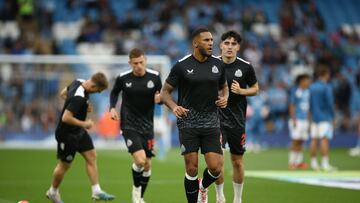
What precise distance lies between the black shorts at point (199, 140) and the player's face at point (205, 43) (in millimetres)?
1090

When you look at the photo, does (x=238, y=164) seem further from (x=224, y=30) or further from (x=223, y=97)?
(x=224, y=30)

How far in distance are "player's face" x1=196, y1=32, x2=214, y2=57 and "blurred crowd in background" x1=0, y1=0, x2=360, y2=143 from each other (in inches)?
775

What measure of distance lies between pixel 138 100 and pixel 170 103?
237 centimetres

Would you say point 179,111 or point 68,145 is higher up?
point 179,111

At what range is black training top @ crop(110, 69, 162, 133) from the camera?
45.0ft

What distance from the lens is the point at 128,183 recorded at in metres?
17.0

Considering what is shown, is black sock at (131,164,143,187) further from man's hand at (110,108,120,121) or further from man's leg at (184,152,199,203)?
man's leg at (184,152,199,203)

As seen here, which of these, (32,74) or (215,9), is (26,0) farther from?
(215,9)

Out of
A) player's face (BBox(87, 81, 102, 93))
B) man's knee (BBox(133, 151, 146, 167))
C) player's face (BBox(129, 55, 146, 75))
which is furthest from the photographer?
player's face (BBox(129, 55, 146, 75))

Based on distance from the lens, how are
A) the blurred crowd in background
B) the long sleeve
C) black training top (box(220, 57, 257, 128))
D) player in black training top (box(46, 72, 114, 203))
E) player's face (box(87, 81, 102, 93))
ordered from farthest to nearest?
the blurred crowd in background
the long sleeve
player's face (box(87, 81, 102, 93))
player in black training top (box(46, 72, 114, 203))
black training top (box(220, 57, 257, 128))

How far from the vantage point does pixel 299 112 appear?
22.4 meters

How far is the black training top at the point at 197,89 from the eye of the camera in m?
11.4

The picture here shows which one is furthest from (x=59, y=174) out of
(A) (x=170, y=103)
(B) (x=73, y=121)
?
(A) (x=170, y=103)

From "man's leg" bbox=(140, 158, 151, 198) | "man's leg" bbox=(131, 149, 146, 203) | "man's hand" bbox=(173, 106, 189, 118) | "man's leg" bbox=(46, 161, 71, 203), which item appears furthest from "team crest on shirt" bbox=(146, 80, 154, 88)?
"man's hand" bbox=(173, 106, 189, 118)
